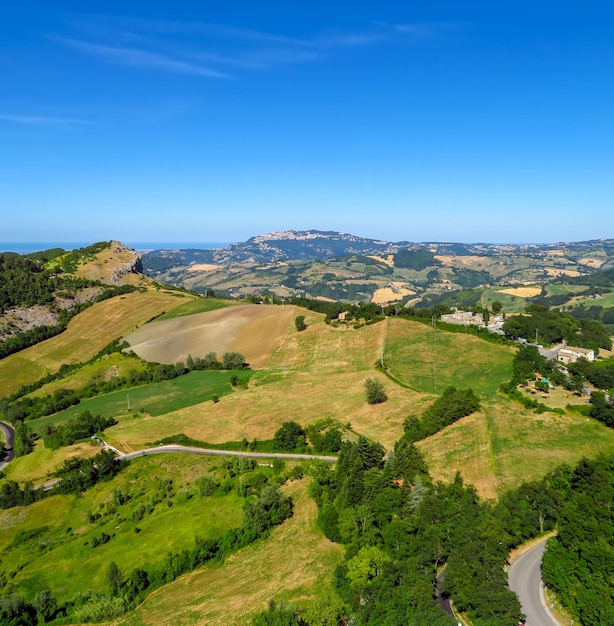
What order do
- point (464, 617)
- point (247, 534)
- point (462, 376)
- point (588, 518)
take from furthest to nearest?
1. point (462, 376)
2. point (247, 534)
3. point (588, 518)
4. point (464, 617)

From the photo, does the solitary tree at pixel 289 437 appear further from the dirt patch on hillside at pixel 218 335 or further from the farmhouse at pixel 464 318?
the farmhouse at pixel 464 318

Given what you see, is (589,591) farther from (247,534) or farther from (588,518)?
(247,534)

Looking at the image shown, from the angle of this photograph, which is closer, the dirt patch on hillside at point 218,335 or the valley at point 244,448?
the valley at point 244,448

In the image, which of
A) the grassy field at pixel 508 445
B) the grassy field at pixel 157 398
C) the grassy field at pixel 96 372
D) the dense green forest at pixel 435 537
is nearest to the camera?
the dense green forest at pixel 435 537

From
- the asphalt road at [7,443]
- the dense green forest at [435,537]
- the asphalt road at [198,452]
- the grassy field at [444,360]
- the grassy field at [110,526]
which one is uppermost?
the grassy field at [444,360]

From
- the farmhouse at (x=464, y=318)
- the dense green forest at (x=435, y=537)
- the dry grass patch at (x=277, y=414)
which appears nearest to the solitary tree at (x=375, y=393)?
the dry grass patch at (x=277, y=414)

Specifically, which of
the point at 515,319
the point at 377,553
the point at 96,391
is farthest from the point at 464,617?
the point at 96,391
